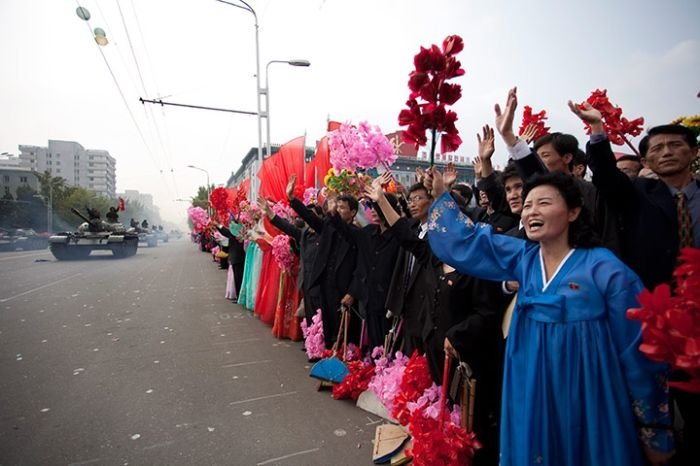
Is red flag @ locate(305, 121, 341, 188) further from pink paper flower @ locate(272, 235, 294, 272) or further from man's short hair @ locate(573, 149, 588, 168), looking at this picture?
man's short hair @ locate(573, 149, 588, 168)

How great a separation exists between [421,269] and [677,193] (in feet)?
5.46

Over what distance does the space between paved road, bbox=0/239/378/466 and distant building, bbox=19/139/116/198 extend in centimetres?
10187

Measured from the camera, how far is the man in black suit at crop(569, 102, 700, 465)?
198 cm

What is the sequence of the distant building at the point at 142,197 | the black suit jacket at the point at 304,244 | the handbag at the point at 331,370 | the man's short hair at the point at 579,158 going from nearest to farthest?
the man's short hair at the point at 579,158, the handbag at the point at 331,370, the black suit jacket at the point at 304,244, the distant building at the point at 142,197

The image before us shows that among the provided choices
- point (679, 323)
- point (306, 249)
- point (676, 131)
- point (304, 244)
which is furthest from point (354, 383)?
point (676, 131)

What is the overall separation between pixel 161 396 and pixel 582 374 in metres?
3.72

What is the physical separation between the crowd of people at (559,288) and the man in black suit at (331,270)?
123cm

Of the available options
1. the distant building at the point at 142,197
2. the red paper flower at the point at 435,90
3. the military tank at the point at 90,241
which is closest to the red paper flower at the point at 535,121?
the red paper flower at the point at 435,90

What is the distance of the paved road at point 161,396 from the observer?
2.82 meters

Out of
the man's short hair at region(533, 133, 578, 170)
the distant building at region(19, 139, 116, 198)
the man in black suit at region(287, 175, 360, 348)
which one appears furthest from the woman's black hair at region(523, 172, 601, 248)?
the distant building at region(19, 139, 116, 198)

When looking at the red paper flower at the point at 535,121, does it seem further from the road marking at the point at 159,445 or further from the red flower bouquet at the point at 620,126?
the road marking at the point at 159,445

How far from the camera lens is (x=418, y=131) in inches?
85.5

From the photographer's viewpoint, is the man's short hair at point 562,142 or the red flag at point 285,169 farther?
the red flag at point 285,169

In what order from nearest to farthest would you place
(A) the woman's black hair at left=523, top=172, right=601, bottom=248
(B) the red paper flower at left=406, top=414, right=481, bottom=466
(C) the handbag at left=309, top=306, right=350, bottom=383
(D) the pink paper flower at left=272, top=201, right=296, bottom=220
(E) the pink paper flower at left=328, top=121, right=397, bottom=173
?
(A) the woman's black hair at left=523, top=172, right=601, bottom=248 < (B) the red paper flower at left=406, top=414, right=481, bottom=466 < (C) the handbag at left=309, top=306, right=350, bottom=383 < (E) the pink paper flower at left=328, top=121, right=397, bottom=173 < (D) the pink paper flower at left=272, top=201, right=296, bottom=220
